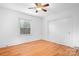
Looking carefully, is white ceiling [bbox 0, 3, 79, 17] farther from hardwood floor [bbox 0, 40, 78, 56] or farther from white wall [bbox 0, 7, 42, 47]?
hardwood floor [bbox 0, 40, 78, 56]

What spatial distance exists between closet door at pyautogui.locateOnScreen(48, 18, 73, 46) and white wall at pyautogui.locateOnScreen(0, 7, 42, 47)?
0.71ft

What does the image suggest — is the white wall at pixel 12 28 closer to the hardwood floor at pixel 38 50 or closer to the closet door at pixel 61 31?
the hardwood floor at pixel 38 50

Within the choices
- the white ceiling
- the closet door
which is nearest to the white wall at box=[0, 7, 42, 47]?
the white ceiling

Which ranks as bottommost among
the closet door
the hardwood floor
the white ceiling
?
the hardwood floor

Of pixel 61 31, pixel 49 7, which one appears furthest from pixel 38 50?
pixel 49 7

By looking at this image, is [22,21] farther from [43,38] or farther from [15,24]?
[43,38]

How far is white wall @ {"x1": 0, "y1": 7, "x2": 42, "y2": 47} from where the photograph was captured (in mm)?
1417

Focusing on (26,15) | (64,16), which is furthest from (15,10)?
(64,16)

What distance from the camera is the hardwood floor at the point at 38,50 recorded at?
4.65 ft

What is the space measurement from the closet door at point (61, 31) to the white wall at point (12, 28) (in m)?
0.22

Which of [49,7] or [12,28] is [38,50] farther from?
[49,7]

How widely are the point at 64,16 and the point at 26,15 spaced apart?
→ 63 cm

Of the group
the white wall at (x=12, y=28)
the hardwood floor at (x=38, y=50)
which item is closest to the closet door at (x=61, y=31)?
the hardwood floor at (x=38, y=50)

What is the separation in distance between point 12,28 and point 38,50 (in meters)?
0.57
